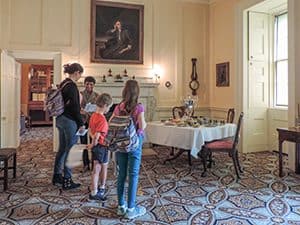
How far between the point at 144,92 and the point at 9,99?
290 centimetres

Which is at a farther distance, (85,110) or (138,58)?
(138,58)

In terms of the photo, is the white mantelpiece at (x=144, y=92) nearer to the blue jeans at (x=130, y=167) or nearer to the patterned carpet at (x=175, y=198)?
the patterned carpet at (x=175, y=198)

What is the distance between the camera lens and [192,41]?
757cm

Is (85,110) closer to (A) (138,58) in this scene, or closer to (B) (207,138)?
(B) (207,138)

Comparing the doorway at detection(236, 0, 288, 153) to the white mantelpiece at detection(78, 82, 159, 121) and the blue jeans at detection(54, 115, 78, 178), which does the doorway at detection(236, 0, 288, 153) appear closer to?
the white mantelpiece at detection(78, 82, 159, 121)

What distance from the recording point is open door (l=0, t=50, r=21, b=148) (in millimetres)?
5109

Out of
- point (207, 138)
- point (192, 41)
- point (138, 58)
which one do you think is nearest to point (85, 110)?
point (207, 138)

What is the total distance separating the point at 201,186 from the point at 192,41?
4.68m

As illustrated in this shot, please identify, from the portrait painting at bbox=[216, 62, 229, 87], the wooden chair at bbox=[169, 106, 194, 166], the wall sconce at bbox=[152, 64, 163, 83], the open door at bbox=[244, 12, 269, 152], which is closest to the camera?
the wooden chair at bbox=[169, 106, 194, 166]

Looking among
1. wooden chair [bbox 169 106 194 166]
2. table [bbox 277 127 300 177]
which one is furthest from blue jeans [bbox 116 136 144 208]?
table [bbox 277 127 300 177]

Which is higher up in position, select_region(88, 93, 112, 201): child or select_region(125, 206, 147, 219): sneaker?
select_region(88, 93, 112, 201): child

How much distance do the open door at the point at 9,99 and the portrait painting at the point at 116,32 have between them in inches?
68.0

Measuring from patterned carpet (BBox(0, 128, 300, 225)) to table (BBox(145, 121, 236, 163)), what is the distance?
1.51ft

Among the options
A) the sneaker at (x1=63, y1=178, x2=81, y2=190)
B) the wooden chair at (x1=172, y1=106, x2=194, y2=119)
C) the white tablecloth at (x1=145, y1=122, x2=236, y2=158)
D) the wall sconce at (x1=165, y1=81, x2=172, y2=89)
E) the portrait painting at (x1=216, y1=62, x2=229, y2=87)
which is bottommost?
the sneaker at (x1=63, y1=178, x2=81, y2=190)
